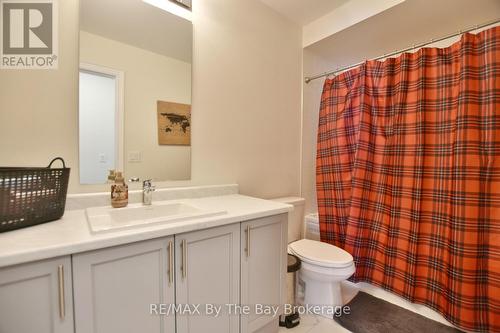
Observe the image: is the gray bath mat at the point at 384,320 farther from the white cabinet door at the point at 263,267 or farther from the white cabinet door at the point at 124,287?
the white cabinet door at the point at 124,287

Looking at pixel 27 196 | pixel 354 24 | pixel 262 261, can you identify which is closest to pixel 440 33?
pixel 354 24

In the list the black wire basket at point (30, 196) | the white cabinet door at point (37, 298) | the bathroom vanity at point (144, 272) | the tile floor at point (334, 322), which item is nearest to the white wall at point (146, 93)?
the bathroom vanity at point (144, 272)

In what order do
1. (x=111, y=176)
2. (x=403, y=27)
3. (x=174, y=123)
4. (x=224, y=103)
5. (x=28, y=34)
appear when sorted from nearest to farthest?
(x=28, y=34), (x=111, y=176), (x=174, y=123), (x=224, y=103), (x=403, y=27)

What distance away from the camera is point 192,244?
1050 mm

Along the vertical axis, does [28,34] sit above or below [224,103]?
above

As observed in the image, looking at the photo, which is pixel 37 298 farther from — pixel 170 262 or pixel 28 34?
pixel 28 34

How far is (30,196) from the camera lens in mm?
900

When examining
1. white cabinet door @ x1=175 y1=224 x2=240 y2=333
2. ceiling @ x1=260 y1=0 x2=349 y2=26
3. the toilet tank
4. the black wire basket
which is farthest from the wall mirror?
the toilet tank

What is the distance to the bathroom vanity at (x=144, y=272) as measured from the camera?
2.40 ft

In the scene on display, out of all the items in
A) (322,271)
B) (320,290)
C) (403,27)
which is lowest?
(320,290)

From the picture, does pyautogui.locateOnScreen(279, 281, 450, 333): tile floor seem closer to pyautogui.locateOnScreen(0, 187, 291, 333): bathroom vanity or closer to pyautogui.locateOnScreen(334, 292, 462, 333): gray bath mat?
pyautogui.locateOnScreen(334, 292, 462, 333): gray bath mat

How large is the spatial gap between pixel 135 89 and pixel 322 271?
1658mm

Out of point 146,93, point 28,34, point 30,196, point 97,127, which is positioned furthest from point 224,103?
point 30,196

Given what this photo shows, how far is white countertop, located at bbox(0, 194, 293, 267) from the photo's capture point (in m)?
0.70
